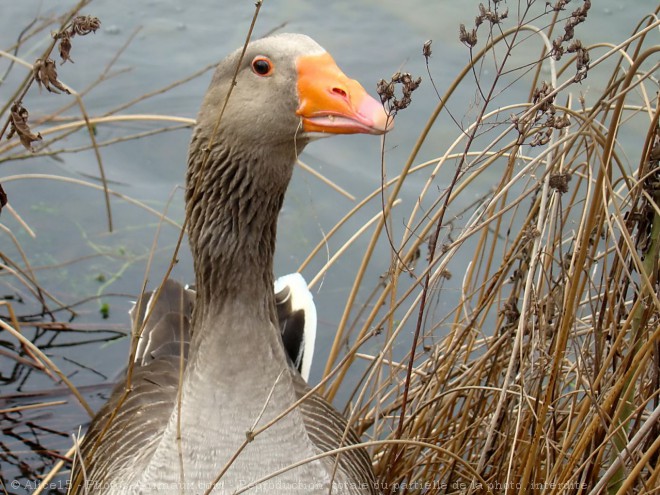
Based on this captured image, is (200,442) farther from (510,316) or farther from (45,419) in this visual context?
(45,419)

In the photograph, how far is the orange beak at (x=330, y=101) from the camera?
99.0 inches

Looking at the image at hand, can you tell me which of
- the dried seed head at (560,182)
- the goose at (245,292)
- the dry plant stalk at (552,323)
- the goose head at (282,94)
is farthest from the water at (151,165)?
the dried seed head at (560,182)

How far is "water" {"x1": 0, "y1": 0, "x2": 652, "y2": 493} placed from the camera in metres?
4.86

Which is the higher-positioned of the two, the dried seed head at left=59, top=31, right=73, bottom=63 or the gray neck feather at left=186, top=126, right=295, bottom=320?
the dried seed head at left=59, top=31, right=73, bottom=63

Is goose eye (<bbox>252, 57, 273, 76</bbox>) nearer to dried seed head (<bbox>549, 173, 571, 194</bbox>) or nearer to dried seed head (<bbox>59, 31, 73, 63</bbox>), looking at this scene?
dried seed head (<bbox>59, 31, 73, 63</bbox>)

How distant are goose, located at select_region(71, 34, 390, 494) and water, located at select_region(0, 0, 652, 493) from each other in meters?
1.70

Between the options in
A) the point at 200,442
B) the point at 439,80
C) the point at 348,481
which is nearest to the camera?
the point at 200,442

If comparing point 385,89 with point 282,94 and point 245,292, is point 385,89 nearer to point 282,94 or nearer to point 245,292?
Result: point 282,94

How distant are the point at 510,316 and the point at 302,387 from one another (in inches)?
38.5

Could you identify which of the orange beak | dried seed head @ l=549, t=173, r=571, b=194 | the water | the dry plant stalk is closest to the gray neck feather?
the orange beak

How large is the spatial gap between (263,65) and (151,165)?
3.45 meters

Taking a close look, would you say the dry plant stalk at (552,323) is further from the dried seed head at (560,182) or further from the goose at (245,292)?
the goose at (245,292)

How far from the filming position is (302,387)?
3609 millimetres

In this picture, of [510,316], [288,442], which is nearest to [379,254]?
[510,316]
